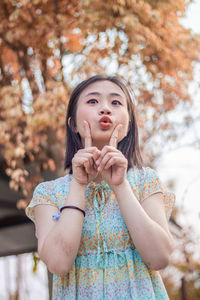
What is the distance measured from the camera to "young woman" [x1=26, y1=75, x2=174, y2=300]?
1071mm

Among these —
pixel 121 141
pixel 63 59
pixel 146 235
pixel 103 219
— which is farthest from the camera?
pixel 63 59

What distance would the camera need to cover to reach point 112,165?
115 centimetres

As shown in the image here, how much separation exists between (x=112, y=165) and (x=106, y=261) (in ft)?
0.95

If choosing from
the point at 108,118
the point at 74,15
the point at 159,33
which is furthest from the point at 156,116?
Answer: the point at 108,118

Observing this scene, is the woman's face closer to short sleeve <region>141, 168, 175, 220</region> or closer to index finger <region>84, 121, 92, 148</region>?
index finger <region>84, 121, 92, 148</region>

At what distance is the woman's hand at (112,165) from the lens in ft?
3.64

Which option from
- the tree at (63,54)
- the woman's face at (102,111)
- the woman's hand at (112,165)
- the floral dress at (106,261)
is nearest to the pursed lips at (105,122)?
the woman's face at (102,111)

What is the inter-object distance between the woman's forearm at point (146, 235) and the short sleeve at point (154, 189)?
14 cm

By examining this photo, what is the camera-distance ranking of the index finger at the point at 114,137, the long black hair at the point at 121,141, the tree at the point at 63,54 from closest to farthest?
the index finger at the point at 114,137
the long black hair at the point at 121,141
the tree at the point at 63,54

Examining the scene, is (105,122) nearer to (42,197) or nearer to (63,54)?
(42,197)

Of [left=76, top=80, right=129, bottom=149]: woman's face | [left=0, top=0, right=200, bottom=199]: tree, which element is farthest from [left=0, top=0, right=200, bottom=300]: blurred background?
[left=76, top=80, right=129, bottom=149]: woman's face

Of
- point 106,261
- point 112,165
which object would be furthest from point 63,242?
point 112,165

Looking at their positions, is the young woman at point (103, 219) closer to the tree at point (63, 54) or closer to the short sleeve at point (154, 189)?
the short sleeve at point (154, 189)

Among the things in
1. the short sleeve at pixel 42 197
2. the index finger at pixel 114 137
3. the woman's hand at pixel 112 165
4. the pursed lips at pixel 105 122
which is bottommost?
the short sleeve at pixel 42 197
